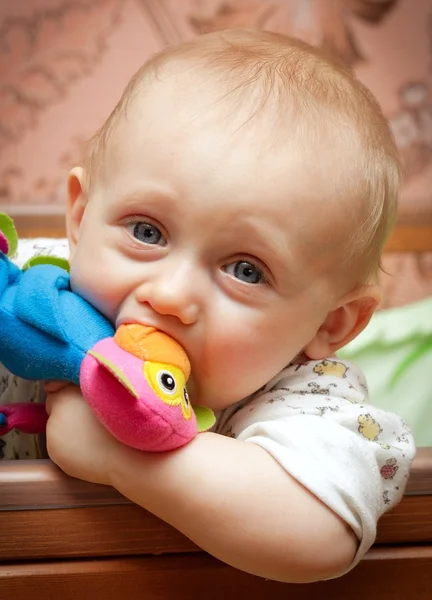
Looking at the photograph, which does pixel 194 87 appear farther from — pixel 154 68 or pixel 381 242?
pixel 381 242

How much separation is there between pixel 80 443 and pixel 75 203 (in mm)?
265

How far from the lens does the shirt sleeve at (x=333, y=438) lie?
0.60m

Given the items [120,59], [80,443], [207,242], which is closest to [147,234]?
[207,242]

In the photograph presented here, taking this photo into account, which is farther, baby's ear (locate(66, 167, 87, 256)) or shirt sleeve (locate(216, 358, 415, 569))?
baby's ear (locate(66, 167, 87, 256))

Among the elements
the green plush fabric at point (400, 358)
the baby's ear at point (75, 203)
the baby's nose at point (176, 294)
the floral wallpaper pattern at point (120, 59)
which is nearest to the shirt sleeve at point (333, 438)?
the baby's nose at point (176, 294)

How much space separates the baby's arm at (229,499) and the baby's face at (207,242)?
0.29ft

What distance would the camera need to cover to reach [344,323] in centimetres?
77

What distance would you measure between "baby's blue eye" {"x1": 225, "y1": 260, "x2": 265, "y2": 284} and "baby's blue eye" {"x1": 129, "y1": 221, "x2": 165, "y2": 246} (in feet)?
0.20

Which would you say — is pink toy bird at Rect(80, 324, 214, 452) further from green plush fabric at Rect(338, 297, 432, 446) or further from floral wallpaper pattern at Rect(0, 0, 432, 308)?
floral wallpaper pattern at Rect(0, 0, 432, 308)

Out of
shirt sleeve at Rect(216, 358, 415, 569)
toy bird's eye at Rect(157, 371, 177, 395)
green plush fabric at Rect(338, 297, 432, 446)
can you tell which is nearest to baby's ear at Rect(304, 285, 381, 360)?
shirt sleeve at Rect(216, 358, 415, 569)

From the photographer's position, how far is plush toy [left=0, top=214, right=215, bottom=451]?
56cm

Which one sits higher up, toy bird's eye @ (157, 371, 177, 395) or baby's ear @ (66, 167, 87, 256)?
baby's ear @ (66, 167, 87, 256)

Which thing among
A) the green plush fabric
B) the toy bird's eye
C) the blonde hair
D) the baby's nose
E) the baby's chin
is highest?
the blonde hair

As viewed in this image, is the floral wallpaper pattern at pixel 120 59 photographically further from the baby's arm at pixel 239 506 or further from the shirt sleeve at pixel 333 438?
the baby's arm at pixel 239 506
